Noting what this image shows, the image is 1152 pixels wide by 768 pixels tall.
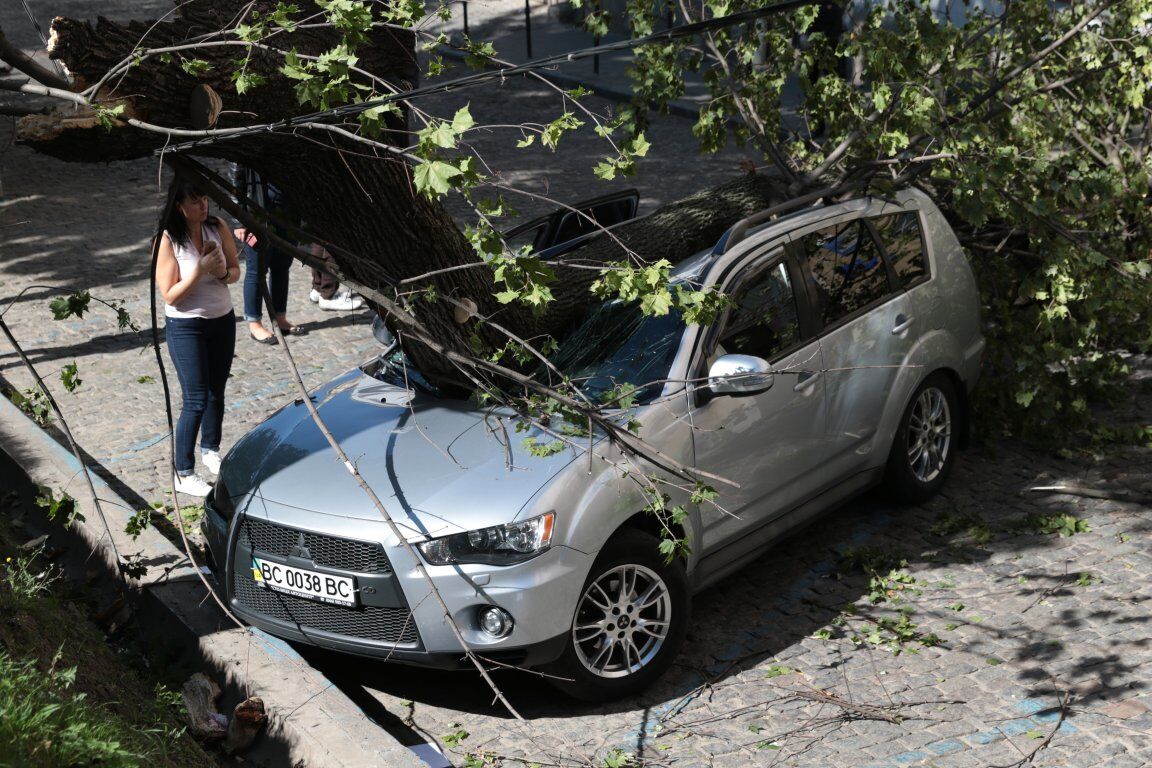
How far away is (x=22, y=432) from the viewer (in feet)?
25.4

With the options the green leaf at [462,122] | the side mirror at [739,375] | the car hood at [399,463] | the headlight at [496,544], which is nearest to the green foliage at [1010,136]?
the side mirror at [739,375]

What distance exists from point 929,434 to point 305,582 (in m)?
3.63

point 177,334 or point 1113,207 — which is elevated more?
point 1113,207

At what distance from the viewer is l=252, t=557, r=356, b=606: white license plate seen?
5234 mm

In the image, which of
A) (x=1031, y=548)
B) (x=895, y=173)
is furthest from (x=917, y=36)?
(x=1031, y=548)

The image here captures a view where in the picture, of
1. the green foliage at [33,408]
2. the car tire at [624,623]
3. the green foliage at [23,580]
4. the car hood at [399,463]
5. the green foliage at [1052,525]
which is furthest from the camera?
the green foliage at [33,408]

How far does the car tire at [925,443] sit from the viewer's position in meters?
6.99

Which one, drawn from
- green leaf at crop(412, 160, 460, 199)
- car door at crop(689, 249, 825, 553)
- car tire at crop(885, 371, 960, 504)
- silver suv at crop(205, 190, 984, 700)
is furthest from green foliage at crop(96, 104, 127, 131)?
car tire at crop(885, 371, 960, 504)

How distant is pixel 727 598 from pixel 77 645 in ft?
9.83

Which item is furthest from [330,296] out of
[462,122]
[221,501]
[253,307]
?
[462,122]

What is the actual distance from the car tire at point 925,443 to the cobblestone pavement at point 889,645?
0.15 meters

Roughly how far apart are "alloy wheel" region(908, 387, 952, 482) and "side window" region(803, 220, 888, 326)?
0.74 m

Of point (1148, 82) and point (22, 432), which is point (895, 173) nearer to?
point (1148, 82)

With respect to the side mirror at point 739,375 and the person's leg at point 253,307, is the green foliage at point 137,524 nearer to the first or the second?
the side mirror at point 739,375
